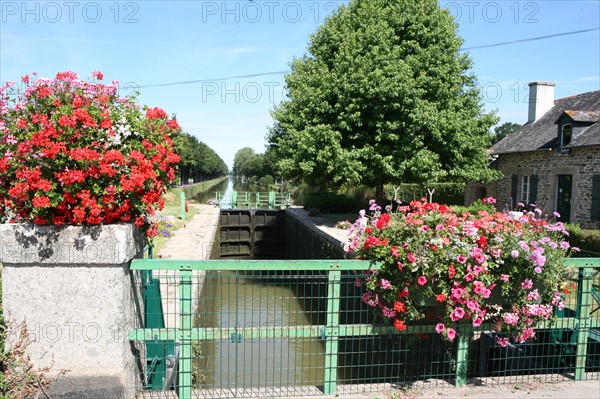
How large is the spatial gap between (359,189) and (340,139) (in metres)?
11.3

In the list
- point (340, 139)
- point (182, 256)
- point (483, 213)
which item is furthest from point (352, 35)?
point (483, 213)

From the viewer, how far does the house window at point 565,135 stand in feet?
58.6

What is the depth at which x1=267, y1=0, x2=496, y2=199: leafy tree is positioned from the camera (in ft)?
51.1

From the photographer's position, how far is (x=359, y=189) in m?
26.9

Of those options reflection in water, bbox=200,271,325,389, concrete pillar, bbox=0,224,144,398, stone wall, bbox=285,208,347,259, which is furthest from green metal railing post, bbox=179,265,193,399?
stone wall, bbox=285,208,347,259

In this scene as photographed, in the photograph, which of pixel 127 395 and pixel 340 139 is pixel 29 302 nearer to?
pixel 127 395

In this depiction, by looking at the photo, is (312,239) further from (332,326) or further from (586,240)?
(332,326)

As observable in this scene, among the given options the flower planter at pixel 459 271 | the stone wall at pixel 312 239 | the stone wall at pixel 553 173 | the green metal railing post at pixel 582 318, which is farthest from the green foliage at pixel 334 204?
the flower planter at pixel 459 271

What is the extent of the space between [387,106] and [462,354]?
41.4ft

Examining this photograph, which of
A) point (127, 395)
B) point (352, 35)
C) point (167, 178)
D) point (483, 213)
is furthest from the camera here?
point (352, 35)

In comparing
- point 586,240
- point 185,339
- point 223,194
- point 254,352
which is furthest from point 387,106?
point 223,194

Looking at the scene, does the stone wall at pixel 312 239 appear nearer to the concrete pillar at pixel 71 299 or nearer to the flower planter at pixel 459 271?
the flower planter at pixel 459 271

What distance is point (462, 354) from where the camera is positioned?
3.76m

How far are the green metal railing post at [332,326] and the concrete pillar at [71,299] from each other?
151cm
